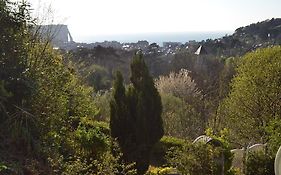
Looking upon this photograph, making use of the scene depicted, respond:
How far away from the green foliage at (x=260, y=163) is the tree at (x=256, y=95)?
4343mm

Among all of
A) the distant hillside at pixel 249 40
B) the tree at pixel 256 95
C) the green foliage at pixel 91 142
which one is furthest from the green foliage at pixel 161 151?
the distant hillside at pixel 249 40

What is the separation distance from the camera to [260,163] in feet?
28.4

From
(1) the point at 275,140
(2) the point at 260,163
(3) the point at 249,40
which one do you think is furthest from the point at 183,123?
(3) the point at 249,40

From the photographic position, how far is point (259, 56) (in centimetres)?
1401

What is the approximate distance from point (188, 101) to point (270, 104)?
7.55 m

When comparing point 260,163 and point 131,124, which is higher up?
point 131,124

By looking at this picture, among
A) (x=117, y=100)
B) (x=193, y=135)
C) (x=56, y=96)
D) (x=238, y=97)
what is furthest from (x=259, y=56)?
(x=56, y=96)

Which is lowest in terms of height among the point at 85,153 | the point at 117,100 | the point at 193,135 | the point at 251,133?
the point at 193,135

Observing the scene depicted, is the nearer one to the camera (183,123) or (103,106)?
(183,123)

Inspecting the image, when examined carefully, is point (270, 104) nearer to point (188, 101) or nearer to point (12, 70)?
point (188, 101)

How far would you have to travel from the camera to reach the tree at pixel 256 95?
13281 mm

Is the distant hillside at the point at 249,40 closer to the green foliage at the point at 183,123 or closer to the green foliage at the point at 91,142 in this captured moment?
the green foliage at the point at 183,123

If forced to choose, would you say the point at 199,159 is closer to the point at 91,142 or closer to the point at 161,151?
the point at 91,142

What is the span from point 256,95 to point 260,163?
5198mm
